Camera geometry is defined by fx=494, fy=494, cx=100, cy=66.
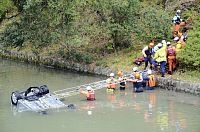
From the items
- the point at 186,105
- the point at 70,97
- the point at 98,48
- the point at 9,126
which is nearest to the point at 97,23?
the point at 98,48

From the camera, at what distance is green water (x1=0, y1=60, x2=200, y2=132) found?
17000 millimetres

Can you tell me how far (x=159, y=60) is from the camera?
2312cm

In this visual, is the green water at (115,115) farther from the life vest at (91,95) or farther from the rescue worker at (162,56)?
the rescue worker at (162,56)

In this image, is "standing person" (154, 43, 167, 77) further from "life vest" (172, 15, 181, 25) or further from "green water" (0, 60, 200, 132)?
"life vest" (172, 15, 181, 25)

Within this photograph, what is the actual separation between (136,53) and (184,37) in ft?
9.75

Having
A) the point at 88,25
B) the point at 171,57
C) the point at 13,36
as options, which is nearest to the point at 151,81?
the point at 171,57

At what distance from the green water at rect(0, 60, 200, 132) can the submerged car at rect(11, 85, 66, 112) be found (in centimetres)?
32

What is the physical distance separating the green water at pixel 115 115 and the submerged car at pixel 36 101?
321 millimetres

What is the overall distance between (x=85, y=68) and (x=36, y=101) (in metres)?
7.86

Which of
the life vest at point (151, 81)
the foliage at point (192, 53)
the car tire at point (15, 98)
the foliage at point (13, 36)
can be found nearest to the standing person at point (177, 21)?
the foliage at point (192, 53)

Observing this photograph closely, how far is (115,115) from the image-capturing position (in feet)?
60.7

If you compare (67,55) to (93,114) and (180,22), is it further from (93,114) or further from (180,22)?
(93,114)

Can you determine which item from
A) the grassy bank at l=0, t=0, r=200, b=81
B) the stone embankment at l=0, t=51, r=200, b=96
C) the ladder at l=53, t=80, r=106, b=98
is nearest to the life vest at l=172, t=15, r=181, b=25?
the grassy bank at l=0, t=0, r=200, b=81

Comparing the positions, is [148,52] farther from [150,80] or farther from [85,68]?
[85,68]
